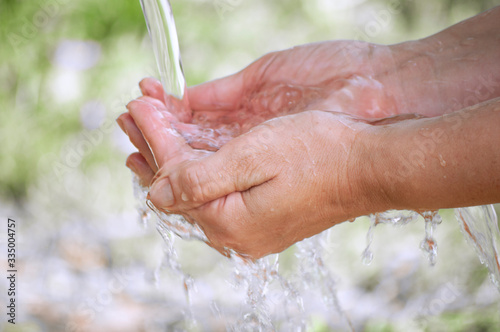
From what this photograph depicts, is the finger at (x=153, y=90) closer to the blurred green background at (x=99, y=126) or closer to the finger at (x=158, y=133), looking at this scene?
the finger at (x=158, y=133)

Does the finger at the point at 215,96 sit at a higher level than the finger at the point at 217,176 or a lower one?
higher

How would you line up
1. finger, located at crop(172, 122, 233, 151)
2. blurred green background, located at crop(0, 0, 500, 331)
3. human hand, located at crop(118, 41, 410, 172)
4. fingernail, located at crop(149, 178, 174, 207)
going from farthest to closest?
blurred green background, located at crop(0, 0, 500, 331) < human hand, located at crop(118, 41, 410, 172) < finger, located at crop(172, 122, 233, 151) < fingernail, located at crop(149, 178, 174, 207)

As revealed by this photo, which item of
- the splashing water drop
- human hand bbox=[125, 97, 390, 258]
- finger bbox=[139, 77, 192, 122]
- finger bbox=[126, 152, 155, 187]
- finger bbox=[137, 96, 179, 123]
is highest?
finger bbox=[139, 77, 192, 122]

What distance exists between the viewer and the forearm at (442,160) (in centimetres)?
55

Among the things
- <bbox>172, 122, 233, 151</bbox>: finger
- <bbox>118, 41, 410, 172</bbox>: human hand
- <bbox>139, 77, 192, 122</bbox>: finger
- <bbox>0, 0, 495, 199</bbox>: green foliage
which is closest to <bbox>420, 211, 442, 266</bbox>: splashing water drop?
<bbox>118, 41, 410, 172</bbox>: human hand

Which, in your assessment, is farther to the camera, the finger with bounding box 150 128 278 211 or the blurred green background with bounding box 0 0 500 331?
the blurred green background with bounding box 0 0 500 331

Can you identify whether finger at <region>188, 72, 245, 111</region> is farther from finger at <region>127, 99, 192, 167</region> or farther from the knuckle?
the knuckle

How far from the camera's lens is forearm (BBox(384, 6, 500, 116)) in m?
0.82

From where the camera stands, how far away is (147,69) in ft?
5.08

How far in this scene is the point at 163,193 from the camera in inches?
25.6

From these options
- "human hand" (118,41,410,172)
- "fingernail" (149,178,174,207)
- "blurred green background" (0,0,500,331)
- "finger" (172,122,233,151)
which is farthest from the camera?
"blurred green background" (0,0,500,331)

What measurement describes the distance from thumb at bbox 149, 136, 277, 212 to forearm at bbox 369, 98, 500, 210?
0.46 ft

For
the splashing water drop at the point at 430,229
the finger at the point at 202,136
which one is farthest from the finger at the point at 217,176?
the splashing water drop at the point at 430,229

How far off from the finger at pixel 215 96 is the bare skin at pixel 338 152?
0.17 feet
